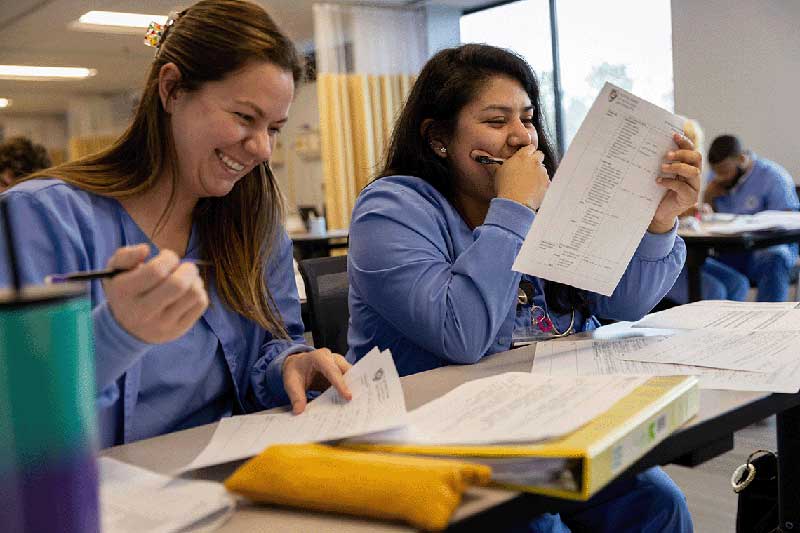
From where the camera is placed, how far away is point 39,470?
498 mm

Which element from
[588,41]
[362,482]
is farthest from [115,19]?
[362,482]

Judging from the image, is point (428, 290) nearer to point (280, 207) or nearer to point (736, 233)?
point (280, 207)

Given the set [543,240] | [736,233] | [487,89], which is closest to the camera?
[543,240]

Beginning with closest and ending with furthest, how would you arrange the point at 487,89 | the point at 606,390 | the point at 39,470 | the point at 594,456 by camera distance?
the point at 39,470 < the point at 594,456 < the point at 606,390 < the point at 487,89

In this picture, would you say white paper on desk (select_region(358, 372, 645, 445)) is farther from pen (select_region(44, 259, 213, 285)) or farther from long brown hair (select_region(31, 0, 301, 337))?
long brown hair (select_region(31, 0, 301, 337))

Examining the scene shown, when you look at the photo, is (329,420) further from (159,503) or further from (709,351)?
(709,351)

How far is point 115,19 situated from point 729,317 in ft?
21.8

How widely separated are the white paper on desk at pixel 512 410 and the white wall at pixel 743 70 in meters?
5.66

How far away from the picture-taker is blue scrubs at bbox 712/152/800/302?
4.50 meters

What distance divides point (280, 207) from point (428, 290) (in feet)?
1.06

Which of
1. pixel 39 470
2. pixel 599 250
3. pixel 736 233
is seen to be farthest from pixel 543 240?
pixel 736 233

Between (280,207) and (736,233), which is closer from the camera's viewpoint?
(280,207)

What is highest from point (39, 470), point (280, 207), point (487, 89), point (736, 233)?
point (487, 89)

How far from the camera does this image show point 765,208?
503 centimetres
